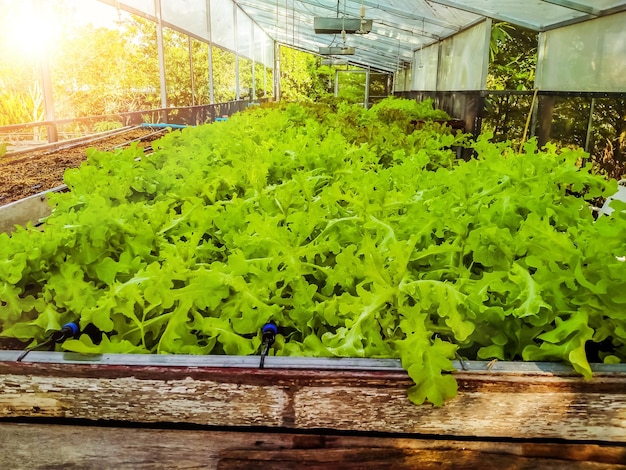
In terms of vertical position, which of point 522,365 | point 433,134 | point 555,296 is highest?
point 433,134

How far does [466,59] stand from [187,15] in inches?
285

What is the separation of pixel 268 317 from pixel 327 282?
17 cm

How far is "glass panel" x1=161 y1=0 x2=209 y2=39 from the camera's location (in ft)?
39.1

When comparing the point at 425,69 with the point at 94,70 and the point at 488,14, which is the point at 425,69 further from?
the point at 94,70

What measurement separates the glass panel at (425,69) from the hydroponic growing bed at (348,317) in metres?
13.6

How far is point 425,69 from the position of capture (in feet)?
51.8

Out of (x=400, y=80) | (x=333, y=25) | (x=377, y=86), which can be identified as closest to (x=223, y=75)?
(x=400, y=80)

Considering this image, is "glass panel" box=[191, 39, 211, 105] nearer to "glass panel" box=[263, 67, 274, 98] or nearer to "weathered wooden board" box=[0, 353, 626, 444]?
"weathered wooden board" box=[0, 353, 626, 444]

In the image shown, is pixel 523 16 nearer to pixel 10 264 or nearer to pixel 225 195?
pixel 225 195

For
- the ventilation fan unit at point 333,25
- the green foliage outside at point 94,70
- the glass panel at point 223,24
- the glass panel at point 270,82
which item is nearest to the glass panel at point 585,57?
the ventilation fan unit at point 333,25

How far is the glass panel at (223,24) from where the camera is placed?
16531 millimetres

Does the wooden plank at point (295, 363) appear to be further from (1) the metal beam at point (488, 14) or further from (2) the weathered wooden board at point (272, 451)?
(1) the metal beam at point (488, 14)

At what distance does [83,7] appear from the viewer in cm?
751

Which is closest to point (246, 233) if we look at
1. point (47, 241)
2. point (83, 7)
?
point (47, 241)
